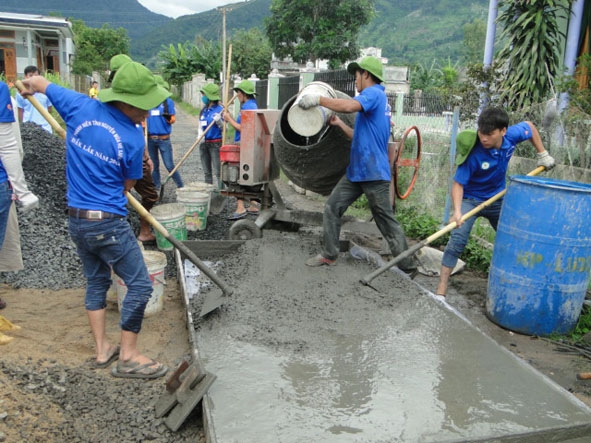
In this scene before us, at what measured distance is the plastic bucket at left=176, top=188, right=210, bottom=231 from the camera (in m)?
6.08

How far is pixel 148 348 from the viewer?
3.49 metres

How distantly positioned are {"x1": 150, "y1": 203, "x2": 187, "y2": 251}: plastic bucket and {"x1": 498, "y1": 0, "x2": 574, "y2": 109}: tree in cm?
506

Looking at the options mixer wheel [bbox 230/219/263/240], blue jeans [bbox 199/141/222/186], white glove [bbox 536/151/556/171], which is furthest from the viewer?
blue jeans [bbox 199/141/222/186]

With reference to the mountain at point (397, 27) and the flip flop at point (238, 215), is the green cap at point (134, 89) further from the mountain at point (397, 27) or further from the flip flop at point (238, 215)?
the mountain at point (397, 27)

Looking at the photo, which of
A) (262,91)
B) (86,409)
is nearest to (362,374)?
(86,409)

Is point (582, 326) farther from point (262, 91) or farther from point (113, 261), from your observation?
point (262, 91)

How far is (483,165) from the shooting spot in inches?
165

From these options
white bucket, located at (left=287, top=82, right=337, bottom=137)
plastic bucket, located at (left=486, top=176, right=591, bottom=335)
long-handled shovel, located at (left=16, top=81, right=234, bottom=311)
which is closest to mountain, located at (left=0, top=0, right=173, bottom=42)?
white bucket, located at (left=287, top=82, right=337, bottom=137)

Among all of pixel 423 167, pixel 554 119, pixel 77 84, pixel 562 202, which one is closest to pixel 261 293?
pixel 562 202

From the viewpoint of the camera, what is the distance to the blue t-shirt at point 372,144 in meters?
4.32

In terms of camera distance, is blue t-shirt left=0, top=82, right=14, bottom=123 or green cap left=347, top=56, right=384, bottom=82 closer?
blue t-shirt left=0, top=82, right=14, bottom=123

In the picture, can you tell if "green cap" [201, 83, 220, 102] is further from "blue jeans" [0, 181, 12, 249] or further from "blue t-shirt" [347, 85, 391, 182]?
"blue jeans" [0, 181, 12, 249]

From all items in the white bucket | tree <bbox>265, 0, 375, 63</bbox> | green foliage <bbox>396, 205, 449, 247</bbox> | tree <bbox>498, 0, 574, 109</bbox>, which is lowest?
green foliage <bbox>396, 205, 449, 247</bbox>

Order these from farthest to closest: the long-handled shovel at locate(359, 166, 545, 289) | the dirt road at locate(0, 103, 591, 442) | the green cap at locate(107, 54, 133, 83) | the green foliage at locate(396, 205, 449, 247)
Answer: the green foliage at locate(396, 205, 449, 247) → the long-handled shovel at locate(359, 166, 545, 289) → the green cap at locate(107, 54, 133, 83) → the dirt road at locate(0, 103, 591, 442)
